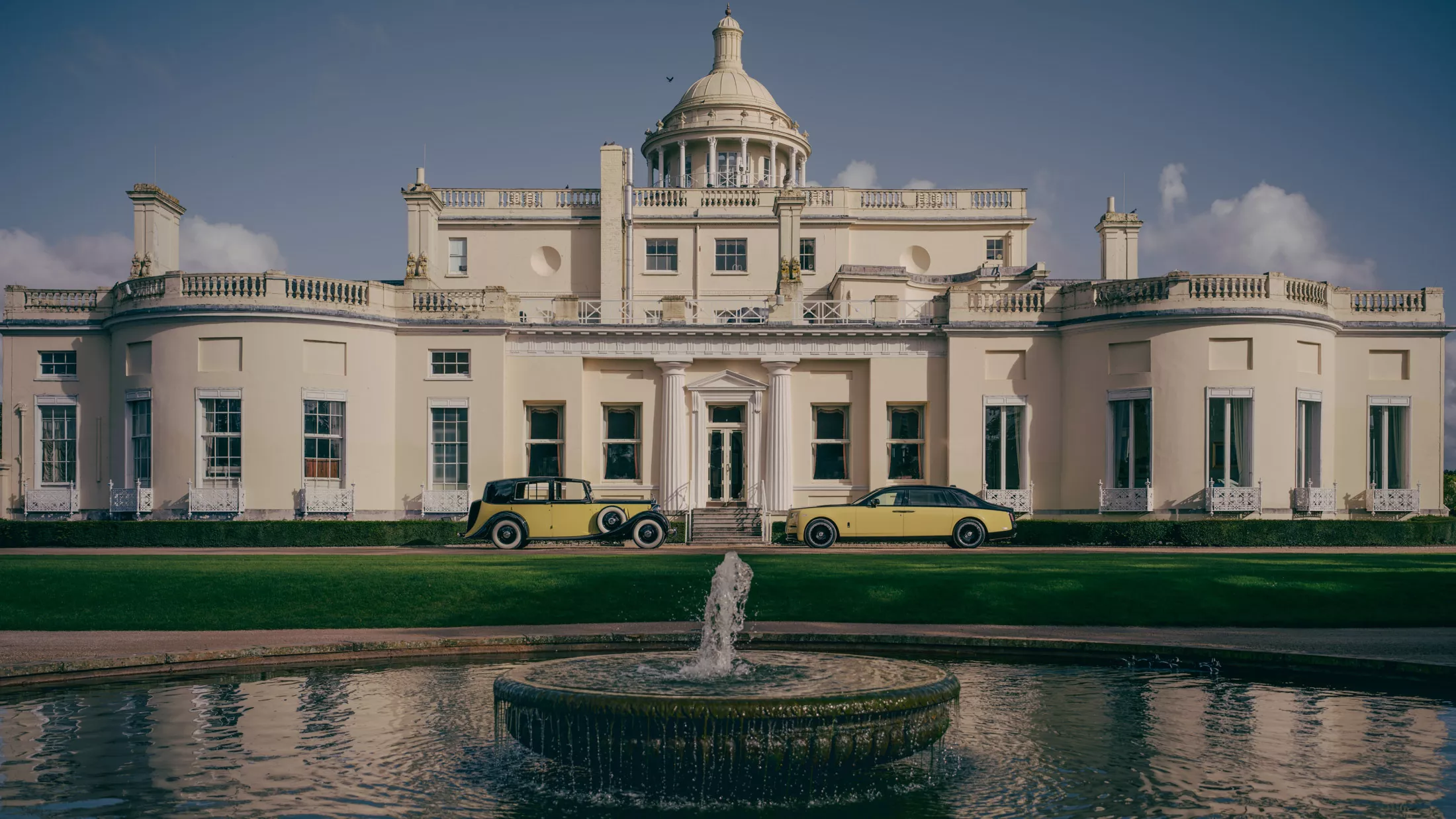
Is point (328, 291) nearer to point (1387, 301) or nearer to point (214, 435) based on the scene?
point (214, 435)

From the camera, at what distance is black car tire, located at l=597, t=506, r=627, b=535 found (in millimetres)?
28875

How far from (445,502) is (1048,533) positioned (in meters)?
17.5

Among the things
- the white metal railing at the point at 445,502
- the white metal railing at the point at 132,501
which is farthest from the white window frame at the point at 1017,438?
the white metal railing at the point at 132,501

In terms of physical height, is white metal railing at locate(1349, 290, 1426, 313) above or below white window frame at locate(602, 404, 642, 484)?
above

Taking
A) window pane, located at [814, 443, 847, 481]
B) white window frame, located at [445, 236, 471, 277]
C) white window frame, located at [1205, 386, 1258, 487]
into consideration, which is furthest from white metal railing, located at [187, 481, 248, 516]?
white window frame, located at [1205, 386, 1258, 487]

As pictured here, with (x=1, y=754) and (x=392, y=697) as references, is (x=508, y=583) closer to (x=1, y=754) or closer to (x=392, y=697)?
(x=392, y=697)

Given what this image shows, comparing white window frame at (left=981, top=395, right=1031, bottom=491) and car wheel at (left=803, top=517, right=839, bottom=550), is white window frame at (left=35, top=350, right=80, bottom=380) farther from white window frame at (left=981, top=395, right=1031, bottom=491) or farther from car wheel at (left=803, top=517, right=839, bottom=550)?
white window frame at (left=981, top=395, right=1031, bottom=491)

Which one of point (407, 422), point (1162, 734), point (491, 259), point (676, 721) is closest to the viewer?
point (676, 721)

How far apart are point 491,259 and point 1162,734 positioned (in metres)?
38.2

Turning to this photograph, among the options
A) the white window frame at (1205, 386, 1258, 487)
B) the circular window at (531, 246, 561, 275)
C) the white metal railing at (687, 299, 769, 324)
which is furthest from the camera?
the circular window at (531, 246, 561, 275)

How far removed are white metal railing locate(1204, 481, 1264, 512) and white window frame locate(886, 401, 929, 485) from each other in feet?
27.5

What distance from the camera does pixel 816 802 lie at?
348 inches

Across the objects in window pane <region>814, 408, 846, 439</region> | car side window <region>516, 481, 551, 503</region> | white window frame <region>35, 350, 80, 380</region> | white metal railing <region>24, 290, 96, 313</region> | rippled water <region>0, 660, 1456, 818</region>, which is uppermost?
white metal railing <region>24, 290, 96, 313</region>

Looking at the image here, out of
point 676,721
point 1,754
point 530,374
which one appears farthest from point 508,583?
point 530,374
